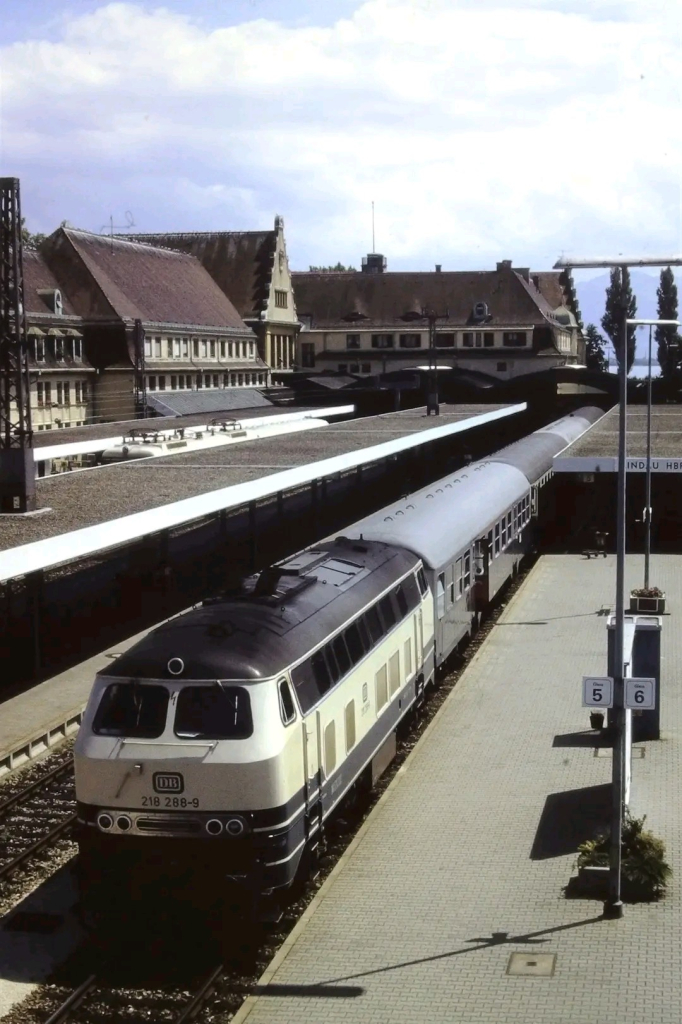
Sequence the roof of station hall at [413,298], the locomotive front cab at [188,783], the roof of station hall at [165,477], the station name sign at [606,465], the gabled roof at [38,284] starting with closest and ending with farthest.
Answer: the locomotive front cab at [188,783], the roof of station hall at [165,477], the station name sign at [606,465], the gabled roof at [38,284], the roof of station hall at [413,298]

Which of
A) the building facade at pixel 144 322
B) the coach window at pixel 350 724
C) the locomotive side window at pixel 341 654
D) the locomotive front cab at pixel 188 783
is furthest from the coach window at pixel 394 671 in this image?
the building facade at pixel 144 322

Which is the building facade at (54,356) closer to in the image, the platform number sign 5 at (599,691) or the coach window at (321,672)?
the coach window at (321,672)

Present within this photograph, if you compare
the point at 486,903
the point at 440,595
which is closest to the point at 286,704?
the point at 486,903

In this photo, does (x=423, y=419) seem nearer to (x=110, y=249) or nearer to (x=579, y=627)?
(x=110, y=249)

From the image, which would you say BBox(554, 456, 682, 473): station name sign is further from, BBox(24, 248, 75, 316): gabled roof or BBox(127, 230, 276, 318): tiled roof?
BBox(127, 230, 276, 318): tiled roof

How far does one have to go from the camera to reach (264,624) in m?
14.4

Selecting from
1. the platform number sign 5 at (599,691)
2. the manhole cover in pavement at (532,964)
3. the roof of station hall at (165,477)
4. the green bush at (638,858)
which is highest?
the roof of station hall at (165,477)

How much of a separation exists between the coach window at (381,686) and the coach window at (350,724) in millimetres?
1429

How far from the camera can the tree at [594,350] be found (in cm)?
14112

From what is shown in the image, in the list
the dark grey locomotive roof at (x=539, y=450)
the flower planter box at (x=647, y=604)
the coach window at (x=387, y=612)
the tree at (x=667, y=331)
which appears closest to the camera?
the coach window at (x=387, y=612)

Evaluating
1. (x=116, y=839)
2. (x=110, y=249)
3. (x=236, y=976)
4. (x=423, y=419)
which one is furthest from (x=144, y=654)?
(x=110, y=249)

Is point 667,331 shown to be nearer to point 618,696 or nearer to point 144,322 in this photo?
point 144,322

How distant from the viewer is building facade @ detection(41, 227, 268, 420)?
2446 inches

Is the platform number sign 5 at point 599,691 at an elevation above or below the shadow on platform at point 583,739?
above
